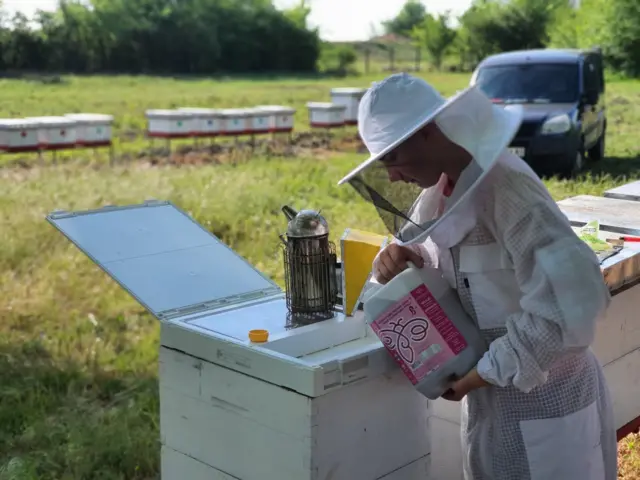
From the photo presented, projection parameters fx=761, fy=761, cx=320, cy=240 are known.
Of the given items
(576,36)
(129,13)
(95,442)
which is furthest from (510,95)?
(129,13)

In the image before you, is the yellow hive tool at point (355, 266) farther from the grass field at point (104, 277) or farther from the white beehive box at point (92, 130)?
the white beehive box at point (92, 130)

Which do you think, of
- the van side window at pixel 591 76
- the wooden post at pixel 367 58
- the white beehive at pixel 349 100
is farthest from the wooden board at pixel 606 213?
the wooden post at pixel 367 58

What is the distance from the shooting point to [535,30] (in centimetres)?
2830

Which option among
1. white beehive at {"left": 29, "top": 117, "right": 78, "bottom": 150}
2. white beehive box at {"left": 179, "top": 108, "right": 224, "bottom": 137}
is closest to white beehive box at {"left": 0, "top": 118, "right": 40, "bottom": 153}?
white beehive at {"left": 29, "top": 117, "right": 78, "bottom": 150}

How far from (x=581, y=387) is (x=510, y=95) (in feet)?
22.7

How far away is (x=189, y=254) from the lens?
1885 mm

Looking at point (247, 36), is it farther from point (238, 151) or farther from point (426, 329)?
point (426, 329)

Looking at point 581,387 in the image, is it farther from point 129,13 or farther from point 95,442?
point 129,13

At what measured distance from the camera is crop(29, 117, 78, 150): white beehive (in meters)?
6.80

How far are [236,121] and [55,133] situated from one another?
2.39 m

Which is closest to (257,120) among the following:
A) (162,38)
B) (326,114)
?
(326,114)

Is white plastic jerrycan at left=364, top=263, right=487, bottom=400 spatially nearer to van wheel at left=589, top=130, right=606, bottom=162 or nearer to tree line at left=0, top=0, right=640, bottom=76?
van wheel at left=589, top=130, right=606, bottom=162

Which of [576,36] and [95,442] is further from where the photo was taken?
[576,36]

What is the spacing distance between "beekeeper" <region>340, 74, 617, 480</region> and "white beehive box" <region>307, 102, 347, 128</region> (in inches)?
329
